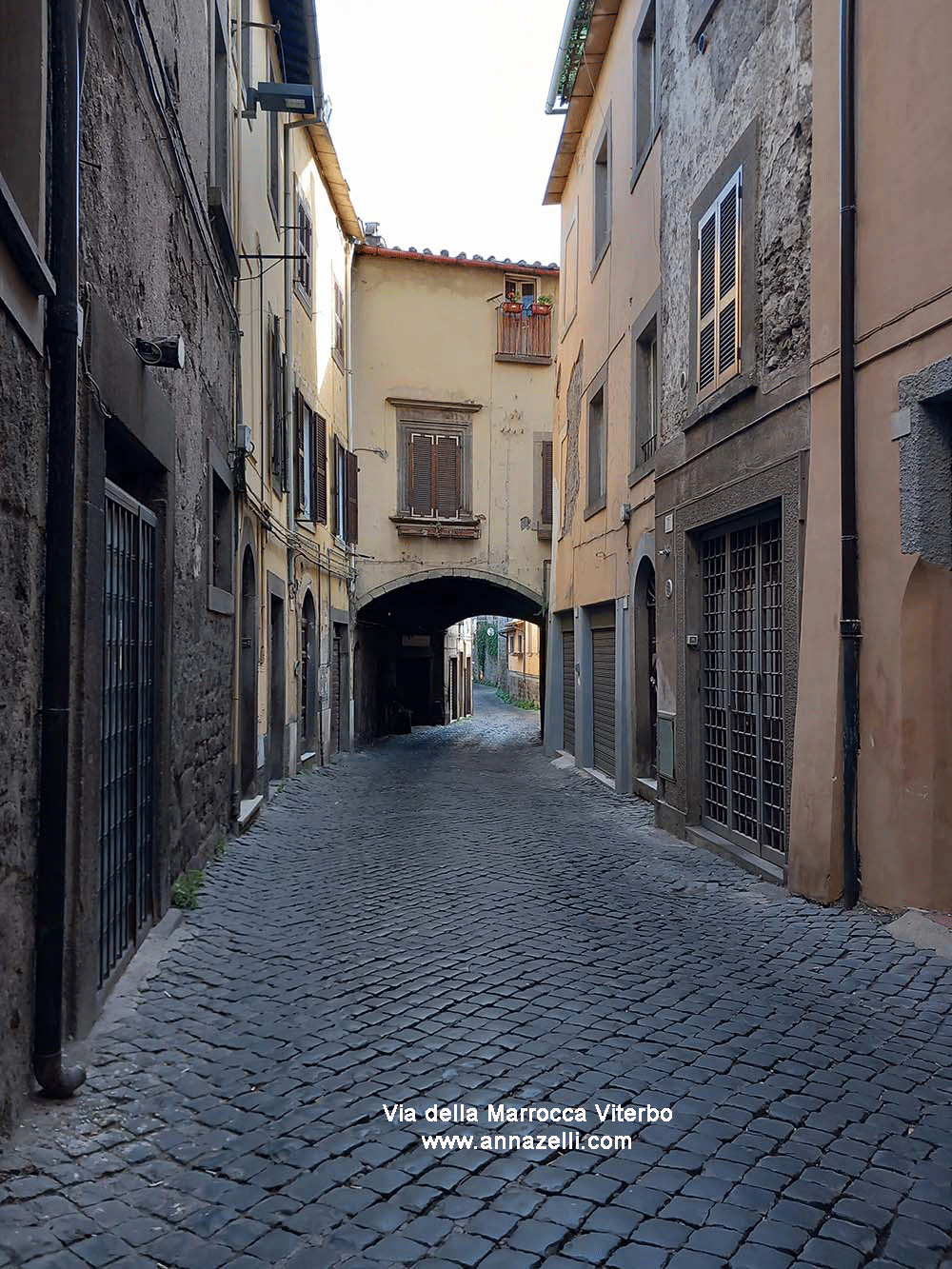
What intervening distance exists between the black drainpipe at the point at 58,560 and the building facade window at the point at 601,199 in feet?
33.2

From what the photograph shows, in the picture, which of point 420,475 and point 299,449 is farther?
point 420,475

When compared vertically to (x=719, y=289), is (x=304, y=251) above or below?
above

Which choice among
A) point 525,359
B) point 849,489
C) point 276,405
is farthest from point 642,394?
point 525,359

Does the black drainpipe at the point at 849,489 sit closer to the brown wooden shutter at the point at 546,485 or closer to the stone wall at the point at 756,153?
the stone wall at the point at 756,153

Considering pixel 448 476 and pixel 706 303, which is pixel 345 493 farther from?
pixel 706 303

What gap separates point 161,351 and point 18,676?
219cm

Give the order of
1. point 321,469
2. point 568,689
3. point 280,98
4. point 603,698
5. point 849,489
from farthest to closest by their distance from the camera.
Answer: point 568,689, point 321,469, point 603,698, point 280,98, point 849,489

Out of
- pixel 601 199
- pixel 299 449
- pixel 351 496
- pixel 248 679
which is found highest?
pixel 601 199

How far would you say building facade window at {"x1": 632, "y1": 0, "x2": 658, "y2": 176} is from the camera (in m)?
10.3

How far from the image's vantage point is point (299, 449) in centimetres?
1254

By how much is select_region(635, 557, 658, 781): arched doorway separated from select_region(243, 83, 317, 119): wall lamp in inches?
218

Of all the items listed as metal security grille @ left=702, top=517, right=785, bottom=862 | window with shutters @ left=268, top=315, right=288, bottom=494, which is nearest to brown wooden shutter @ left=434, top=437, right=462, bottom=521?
window with shutters @ left=268, top=315, right=288, bottom=494

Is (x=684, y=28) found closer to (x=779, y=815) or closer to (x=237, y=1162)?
(x=779, y=815)

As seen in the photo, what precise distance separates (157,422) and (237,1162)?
3.42m
